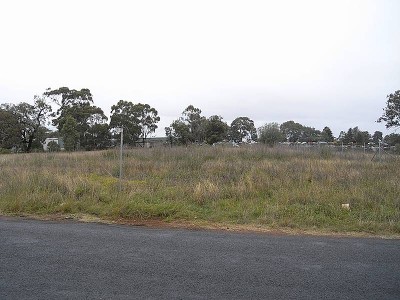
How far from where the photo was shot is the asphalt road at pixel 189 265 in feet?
12.0

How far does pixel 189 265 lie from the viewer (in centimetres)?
443

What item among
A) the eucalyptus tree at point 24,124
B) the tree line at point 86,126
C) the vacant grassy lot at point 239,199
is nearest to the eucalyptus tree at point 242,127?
the tree line at point 86,126

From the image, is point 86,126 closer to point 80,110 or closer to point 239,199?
point 80,110

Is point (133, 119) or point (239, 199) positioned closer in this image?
point (239, 199)

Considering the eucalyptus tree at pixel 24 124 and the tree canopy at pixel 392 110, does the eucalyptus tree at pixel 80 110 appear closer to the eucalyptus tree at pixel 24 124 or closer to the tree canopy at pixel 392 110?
the eucalyptus tree at pixel 24 124

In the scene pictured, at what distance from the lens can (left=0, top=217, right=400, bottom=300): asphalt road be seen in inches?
144

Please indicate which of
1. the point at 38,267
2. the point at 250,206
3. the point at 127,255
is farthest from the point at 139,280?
the point at 250,206

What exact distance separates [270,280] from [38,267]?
123 inches

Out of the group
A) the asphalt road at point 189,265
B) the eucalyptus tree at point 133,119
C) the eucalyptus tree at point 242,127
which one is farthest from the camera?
the eucalyptus tree at point 242,127

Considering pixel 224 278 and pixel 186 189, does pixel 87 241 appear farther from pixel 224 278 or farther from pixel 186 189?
pixel 186 189

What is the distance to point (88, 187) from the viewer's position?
9.57 m

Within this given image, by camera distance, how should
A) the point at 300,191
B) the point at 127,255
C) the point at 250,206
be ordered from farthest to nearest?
the point at 300,191, the point at 250,206, the point at 127,255

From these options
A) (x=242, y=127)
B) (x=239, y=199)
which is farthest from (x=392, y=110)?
(x=242, y=127)

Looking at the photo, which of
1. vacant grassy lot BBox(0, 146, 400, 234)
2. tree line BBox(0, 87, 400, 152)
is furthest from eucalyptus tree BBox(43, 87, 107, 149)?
vacant grassy lot BBox(0, 146, 400, 234)
